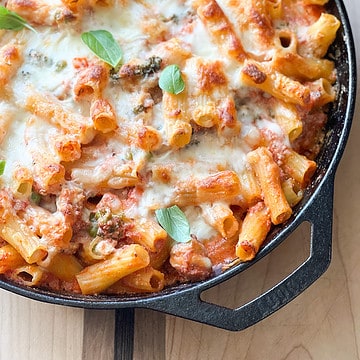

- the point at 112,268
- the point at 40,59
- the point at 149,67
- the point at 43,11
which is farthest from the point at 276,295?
the point at 43,11

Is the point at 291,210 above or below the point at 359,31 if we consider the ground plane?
below

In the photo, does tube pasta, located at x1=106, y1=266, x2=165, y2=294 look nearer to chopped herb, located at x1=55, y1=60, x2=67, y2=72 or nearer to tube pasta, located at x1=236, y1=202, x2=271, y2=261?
tube pasta, located at x1=236, y1=202, x2=271, y2=261

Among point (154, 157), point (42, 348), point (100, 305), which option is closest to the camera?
point (100, 305)

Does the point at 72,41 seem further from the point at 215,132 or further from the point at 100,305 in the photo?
the point at 100,305

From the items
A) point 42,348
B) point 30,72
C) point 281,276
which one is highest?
point 30,72

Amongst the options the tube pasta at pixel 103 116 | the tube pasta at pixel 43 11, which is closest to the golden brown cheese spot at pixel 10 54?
the tube pasta at pixel 43 11

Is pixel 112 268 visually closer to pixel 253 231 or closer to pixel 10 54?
pixel 253 231

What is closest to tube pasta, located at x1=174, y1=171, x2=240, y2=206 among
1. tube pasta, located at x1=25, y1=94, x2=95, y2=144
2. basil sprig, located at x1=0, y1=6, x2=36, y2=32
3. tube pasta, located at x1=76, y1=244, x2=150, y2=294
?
tube pasta, located at x1=76, y1=244, x2=150, y2=294

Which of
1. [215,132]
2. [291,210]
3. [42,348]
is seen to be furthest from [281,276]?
[42,348]
